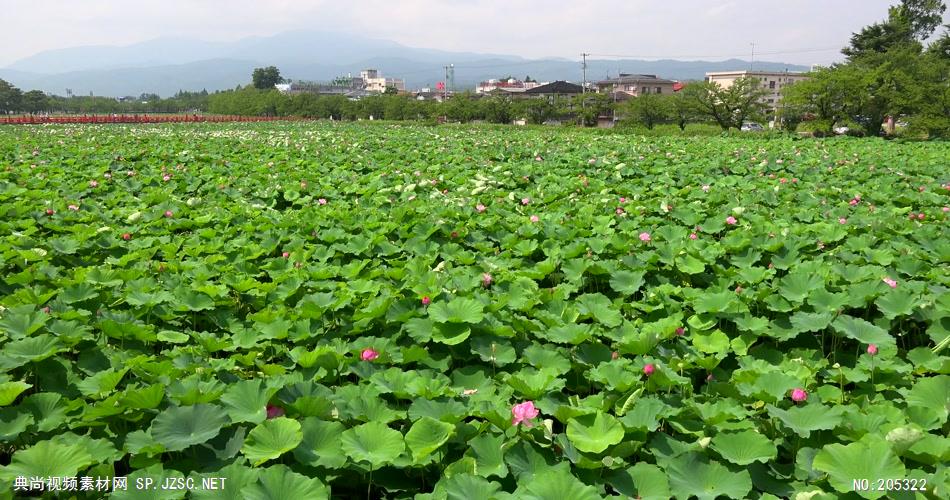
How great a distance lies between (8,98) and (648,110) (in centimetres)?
6670

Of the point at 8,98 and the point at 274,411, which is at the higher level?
the point at 8,98

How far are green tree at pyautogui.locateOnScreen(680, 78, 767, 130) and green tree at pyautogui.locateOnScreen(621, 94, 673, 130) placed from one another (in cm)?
160

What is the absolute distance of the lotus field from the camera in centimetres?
180

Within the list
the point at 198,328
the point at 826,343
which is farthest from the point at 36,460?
the point at 826,343

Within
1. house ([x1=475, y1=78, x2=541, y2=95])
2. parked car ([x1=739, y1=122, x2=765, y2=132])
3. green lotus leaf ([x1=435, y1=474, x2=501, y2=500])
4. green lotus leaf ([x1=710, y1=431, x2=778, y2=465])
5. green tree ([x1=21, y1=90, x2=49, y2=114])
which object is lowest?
green lotus leaf ([x1=710, y1=431, x2=778, y2=465])

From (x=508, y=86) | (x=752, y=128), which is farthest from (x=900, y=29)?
(x=508, y=86)

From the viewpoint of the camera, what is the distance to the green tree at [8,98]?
207 ft

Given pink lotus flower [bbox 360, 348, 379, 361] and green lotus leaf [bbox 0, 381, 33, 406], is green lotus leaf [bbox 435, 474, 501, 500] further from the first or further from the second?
green lotus leaf [bbox 0, 381, 33, 406]


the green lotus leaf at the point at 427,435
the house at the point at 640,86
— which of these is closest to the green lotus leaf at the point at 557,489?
the green lotus leaf at the point at 427,435

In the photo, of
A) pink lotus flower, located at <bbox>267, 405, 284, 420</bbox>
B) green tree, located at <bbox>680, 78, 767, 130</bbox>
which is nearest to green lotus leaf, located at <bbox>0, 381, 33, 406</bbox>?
pink lotus flower, located at <bbox>267, 405, 284, 420</bbox>

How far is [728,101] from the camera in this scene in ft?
99.9

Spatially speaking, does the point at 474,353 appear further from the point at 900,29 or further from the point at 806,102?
the point at 900,29

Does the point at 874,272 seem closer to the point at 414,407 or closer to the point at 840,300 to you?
the point at 840,300

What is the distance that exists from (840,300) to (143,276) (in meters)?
3.76
